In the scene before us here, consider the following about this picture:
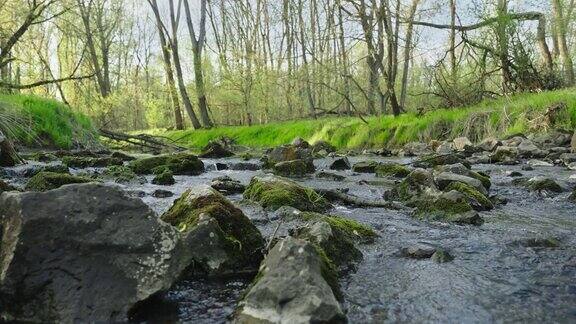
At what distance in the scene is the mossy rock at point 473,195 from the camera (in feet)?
17.3

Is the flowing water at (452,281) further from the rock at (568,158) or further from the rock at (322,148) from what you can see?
the rock at (322,148)

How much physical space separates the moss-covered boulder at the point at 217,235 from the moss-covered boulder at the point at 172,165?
5.73m

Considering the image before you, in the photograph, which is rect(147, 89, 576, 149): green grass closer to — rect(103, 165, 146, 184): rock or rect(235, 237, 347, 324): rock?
rect(103, 165, 146, 184): rock

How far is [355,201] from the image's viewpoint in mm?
5652

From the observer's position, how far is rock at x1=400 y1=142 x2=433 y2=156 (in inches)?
521

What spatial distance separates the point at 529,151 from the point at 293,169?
17.2 feet

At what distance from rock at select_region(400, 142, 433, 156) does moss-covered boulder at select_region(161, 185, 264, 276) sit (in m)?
10.1

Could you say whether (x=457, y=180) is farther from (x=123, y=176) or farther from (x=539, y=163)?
(x=123, y=176)

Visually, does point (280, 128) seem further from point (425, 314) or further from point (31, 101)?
point (425, 314)

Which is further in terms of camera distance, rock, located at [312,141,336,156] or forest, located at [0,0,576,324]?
rock, located at [312,141,336,156]

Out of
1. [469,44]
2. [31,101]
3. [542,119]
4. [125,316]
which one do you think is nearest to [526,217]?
[125,316]

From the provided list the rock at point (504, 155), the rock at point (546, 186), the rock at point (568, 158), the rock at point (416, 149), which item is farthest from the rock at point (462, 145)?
the rock at point (546, 186)

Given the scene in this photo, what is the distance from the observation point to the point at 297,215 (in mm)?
4570

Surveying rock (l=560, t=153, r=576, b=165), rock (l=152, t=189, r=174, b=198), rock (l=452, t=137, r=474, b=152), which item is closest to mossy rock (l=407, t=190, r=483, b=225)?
rock (l=152, t=189, r=174, b=198)
